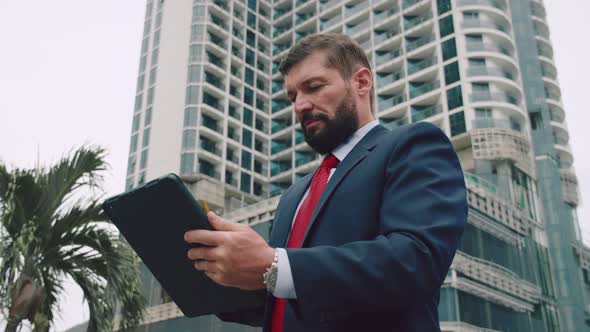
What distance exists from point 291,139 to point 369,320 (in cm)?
4807

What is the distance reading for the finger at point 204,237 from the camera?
1539 millimetres

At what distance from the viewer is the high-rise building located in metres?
28.8

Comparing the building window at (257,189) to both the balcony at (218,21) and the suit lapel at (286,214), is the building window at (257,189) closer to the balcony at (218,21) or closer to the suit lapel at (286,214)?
the balcony at (218,21)

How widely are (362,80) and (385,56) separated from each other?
43.4 meters

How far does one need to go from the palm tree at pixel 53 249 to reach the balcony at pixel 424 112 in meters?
34.3

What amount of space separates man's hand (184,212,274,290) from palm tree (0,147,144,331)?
3.86 m

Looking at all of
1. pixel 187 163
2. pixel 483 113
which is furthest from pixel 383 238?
pixel 187 163

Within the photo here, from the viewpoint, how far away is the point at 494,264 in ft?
88.6

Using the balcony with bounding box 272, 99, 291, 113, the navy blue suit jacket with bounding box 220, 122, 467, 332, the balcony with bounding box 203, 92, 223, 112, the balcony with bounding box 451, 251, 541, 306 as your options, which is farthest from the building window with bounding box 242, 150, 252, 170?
the navy blue suit jacket with bounding box 220, 122, 467, 332

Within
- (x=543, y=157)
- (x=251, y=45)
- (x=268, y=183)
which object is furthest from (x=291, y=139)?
(x=543, y=157)

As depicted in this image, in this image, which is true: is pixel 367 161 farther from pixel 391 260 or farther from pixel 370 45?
pixel 370 45

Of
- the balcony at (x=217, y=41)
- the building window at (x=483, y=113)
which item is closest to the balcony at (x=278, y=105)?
the balcony at (x=217, y=41)

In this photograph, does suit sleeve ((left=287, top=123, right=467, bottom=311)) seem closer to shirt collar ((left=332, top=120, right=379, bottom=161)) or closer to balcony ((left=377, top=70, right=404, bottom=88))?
shirt collar ((left=332, top=120, right=379, bottom=161))

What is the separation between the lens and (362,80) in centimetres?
219
